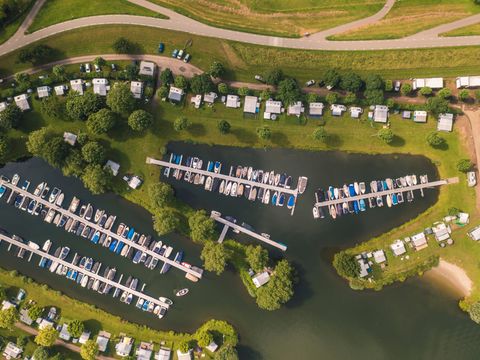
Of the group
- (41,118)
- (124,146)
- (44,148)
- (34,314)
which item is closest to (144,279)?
(34,314)

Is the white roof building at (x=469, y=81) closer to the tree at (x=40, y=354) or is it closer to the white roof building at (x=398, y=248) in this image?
the white roof building at (x=398, y=248)

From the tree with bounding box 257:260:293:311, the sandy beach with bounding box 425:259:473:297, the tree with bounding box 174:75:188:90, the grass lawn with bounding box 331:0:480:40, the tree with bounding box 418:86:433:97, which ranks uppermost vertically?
the grass lawn with bounding box 331:0:480:40

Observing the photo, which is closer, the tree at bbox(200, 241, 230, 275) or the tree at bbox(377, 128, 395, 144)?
the tree at bbox(200, 241, 230, 275)

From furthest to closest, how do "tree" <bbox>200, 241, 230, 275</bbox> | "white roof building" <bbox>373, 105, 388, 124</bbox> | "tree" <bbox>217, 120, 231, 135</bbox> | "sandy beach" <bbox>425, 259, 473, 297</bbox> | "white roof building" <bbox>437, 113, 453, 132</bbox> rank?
"sandy beach" <bbox>425, 259, 473, 297</bbox> < "white roof building" <bbox>373, 105, 388, 124</bbox> < "white roof building" <bbox>437, 113, 453, 132</bbox> < "tree" <bbox>217, 120, 231, 135</bbox> < "tree" <bbox>200, 241, 230, 275</bbox>

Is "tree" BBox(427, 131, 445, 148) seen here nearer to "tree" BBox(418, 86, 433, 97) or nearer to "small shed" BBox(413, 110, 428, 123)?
"small shed" BBox(413, 110, 428, 123)

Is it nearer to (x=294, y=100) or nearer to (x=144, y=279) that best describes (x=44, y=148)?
(x=144, y=279)

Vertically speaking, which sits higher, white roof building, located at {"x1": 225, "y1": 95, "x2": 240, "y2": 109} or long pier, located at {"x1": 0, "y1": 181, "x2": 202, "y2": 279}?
white roof building, located at {"x1": 225, "y1": 95, "x2": 240, "y2": 109}

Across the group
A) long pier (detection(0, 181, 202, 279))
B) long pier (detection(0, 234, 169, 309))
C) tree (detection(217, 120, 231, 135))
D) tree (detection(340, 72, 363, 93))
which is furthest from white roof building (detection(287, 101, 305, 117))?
long pier (detection(0, 234, 169, 309))

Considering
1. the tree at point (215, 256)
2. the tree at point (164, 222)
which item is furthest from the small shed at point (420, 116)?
the tree at point (164, 222)
